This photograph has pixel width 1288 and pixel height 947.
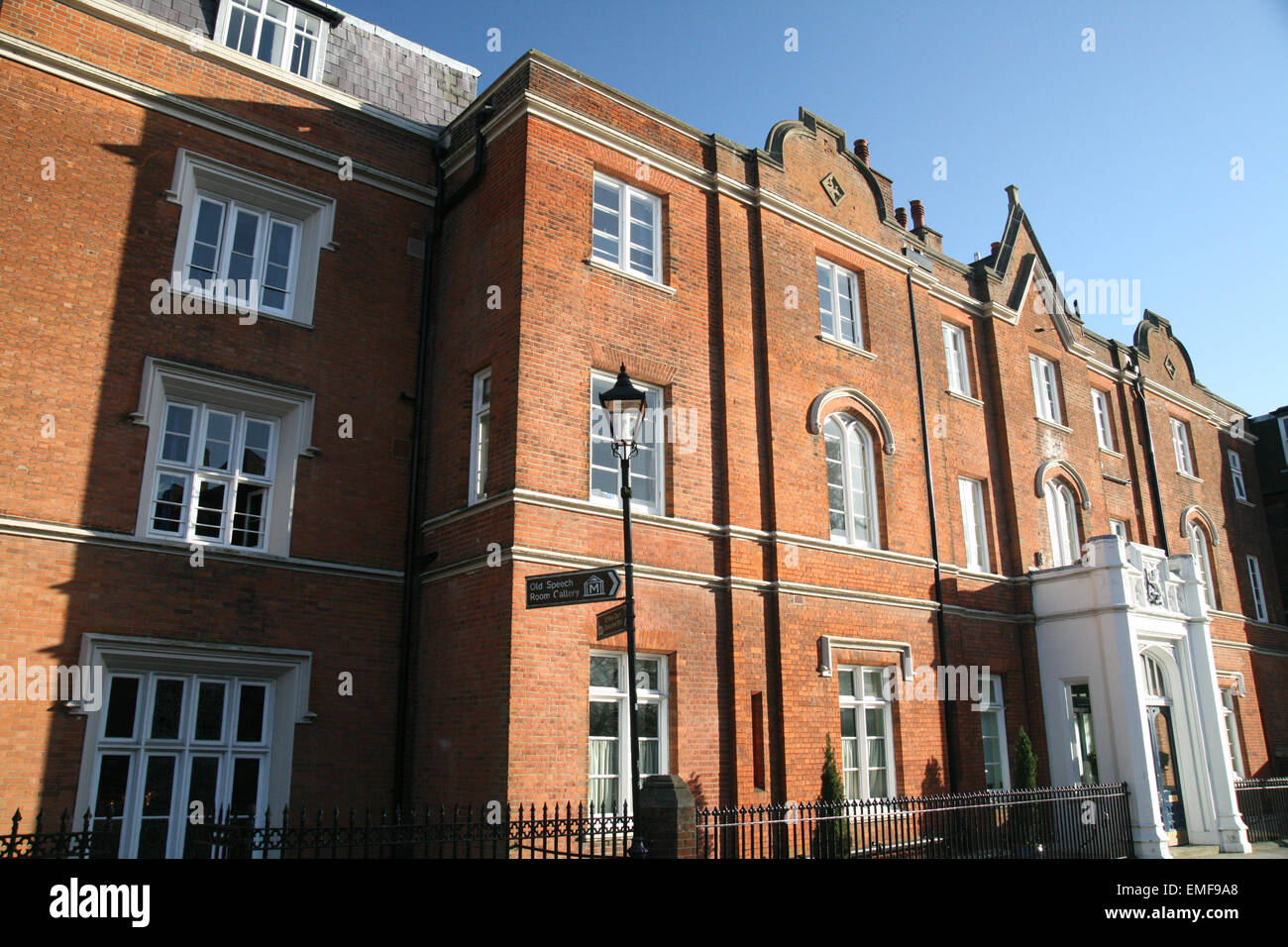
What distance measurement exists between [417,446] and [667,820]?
7638 mm

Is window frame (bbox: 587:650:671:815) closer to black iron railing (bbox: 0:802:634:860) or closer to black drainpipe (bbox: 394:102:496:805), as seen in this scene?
black iron railing (bbox: 0:802:634:860)

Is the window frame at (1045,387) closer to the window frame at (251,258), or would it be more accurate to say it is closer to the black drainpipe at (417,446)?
the black drainpipe at (417,446)

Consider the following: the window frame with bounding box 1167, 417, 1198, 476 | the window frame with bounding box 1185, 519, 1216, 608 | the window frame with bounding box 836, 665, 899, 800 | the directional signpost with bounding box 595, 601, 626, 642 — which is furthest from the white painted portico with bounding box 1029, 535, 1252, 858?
the directional signpost with bounding box 595, 601, 626, 642

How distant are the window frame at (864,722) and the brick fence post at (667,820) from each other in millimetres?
6327

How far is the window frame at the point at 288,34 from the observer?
1476cm


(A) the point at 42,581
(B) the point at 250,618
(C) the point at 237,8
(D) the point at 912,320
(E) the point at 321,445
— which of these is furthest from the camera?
(D) the point at 912,320

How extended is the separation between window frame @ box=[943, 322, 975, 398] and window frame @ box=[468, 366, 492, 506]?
11.3 metres

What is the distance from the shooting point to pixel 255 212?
14.2 metres

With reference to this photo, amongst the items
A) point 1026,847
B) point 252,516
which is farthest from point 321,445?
point 1026,847

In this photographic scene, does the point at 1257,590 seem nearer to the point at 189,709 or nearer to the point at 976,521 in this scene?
the point at 976,521

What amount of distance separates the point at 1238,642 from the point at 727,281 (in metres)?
20.0

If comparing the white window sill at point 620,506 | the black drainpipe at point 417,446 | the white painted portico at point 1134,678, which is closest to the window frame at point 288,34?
the black drainpipe at point 417,446

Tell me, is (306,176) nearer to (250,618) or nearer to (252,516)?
(252,516)

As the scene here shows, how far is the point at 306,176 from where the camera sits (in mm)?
14500
